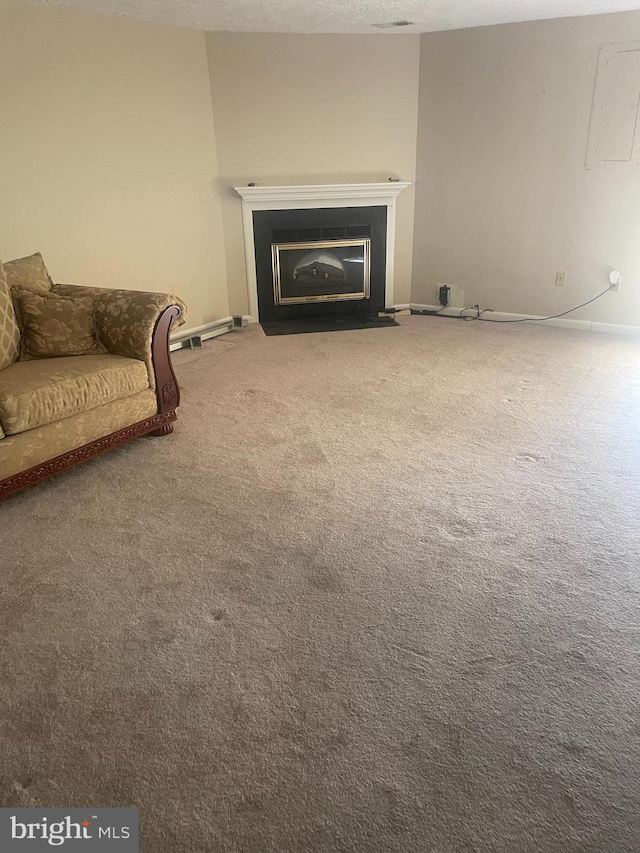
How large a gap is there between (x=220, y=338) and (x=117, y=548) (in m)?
2.91

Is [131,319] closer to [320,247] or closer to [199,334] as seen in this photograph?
[199,334]

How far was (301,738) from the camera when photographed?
5.13ft

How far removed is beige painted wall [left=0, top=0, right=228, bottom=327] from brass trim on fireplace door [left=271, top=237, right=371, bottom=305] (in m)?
0.48

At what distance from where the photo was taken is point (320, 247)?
205 inches

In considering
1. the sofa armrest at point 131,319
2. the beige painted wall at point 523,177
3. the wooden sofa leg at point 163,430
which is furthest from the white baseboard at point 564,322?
the wooden sofa leg at point 163,430

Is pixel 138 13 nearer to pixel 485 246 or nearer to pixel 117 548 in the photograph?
pixel 485 246

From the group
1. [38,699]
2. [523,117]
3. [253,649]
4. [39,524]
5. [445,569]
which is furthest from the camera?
[523,117]

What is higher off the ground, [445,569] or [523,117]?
[523,117]

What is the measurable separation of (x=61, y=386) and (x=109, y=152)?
2129 mm

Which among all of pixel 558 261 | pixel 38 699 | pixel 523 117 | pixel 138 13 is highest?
pixel 138 13

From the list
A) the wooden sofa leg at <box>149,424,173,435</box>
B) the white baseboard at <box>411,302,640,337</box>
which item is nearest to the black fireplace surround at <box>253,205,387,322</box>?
the white baseboard at <box>411,302,640,337</box>

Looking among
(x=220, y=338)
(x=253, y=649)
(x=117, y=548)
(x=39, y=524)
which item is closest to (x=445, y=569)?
(x=253, y=649)

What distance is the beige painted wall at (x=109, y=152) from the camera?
3.61 metres

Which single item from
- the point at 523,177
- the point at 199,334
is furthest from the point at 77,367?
the point at 523,177
